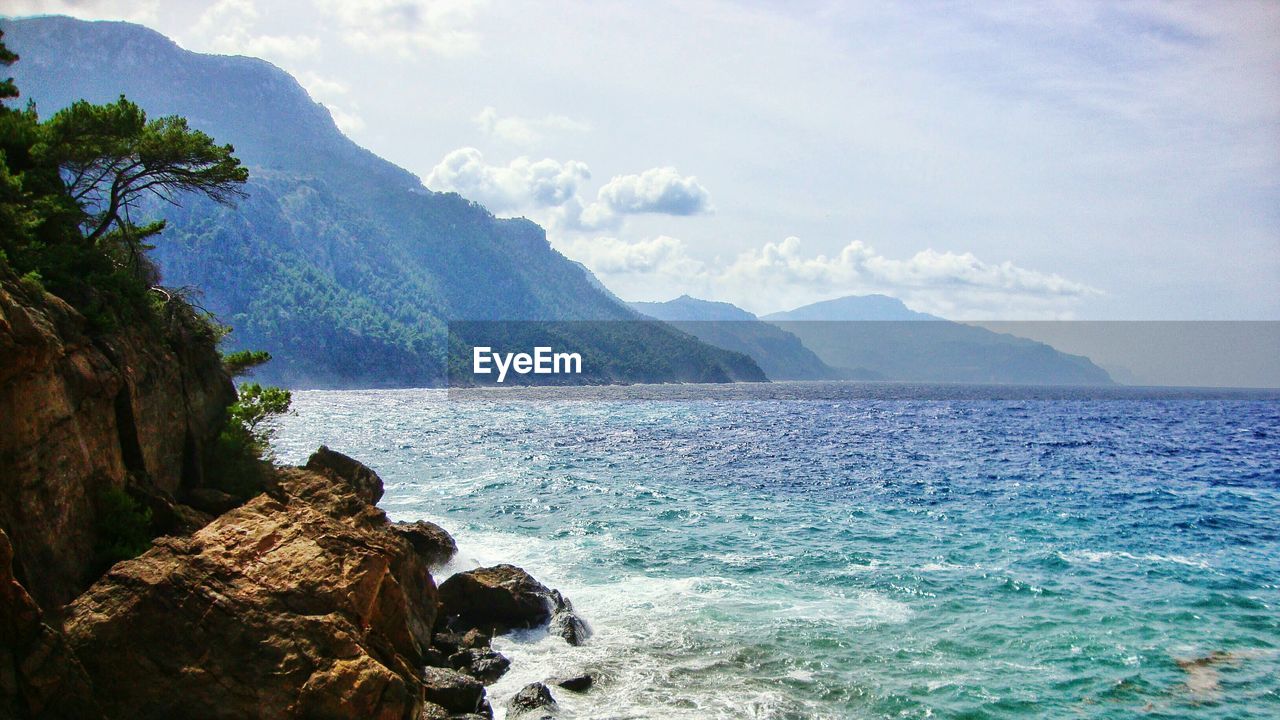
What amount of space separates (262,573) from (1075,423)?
102 meters

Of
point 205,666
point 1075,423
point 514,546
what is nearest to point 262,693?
point 205,666

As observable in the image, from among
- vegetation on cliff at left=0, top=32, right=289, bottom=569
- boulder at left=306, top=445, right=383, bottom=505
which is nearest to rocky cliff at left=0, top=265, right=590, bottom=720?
vegetation on cliff at left=0, top=32, right=289, bottom=569

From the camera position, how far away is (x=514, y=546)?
31250mm

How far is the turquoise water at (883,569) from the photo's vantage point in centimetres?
1770

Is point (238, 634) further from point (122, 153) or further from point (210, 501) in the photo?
point (122, 153)

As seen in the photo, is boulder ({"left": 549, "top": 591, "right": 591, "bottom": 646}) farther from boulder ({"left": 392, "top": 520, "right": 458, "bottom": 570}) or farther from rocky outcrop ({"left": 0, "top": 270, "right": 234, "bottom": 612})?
rocky outcrop ({"left": 0, "top": 270, "right": 234, "bottom": 612})

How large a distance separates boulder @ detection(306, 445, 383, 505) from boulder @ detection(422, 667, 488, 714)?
15096 mm

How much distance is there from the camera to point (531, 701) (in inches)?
626

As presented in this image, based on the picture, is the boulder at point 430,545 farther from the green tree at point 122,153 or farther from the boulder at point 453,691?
the green tree at point 122,153

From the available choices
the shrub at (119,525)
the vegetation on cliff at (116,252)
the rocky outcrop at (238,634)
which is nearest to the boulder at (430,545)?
the vegetation on cliff at (116,252)

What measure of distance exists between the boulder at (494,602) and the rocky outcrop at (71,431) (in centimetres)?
781

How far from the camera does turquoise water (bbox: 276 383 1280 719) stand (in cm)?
1770

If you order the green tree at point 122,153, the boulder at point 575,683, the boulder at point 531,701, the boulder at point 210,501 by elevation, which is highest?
the green tree at point 122,153

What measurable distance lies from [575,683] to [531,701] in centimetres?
155
